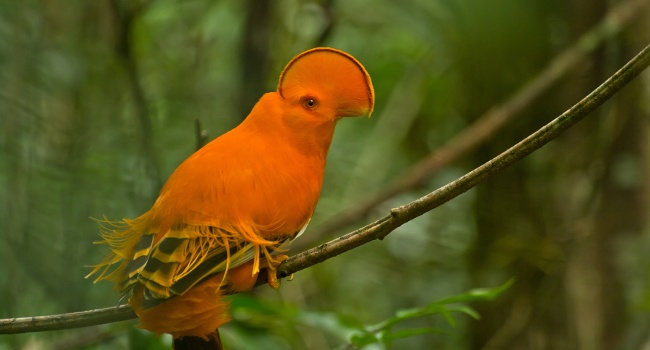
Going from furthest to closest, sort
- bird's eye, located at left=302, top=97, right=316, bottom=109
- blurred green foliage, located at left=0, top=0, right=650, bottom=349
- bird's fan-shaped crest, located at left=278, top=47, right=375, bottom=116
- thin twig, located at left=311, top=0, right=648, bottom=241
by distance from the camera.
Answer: thin twig, located at left=311, top=0, right=648, bottom=241
blurred green foliage, located at left=0, top=0, right=650, bottom=349
bird's eye, located at left=302, top=97, right=316, bottom=109
bird's fan-shaped crest, located at left=278, top=47, right=375, bottom=116

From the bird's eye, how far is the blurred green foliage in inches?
26.7

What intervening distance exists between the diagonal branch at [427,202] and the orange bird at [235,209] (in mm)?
92

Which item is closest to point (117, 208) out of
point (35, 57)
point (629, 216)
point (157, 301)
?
point (35, 57)

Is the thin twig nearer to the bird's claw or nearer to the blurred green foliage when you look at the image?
the blurred green foliage

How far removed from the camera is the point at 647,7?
→ 354cm

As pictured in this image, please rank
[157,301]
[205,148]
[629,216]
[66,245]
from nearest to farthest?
[157,301] → [205,148] → [66,245] → [629,216]

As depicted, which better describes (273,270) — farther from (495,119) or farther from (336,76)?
(495,119)

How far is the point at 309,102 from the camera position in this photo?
1.73 metres

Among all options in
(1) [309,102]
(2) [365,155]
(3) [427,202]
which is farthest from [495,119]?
(3) [427,202]

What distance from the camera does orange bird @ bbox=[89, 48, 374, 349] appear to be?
1.62 m

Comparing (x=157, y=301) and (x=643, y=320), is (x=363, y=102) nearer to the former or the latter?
(x=157, y=301)

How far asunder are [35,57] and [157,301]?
1544mm

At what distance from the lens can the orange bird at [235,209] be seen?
1617mm

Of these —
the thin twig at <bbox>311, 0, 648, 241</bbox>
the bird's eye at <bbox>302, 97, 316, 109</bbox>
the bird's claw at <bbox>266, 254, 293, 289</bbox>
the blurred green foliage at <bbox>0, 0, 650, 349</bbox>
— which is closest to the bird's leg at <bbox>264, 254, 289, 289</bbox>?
the bird's claw at <bbox>266, 254, 293, 289</bbox>
